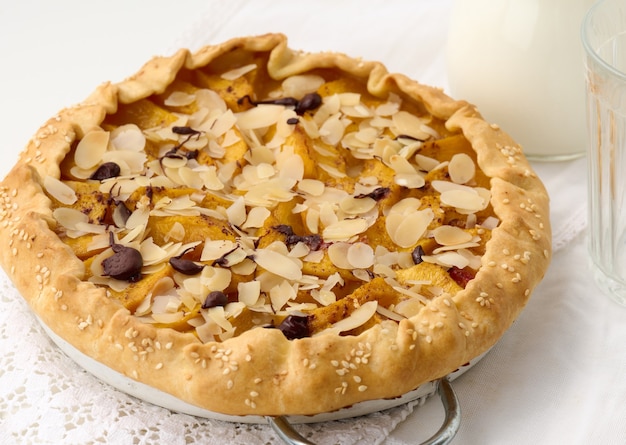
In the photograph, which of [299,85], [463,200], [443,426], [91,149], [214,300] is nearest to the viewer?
[443,426]

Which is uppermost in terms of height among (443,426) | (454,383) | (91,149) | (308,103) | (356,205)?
(91,149)

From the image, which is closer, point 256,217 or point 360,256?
point 360,256

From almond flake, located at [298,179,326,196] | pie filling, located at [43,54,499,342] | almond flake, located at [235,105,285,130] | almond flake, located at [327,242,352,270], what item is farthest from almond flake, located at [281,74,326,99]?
almond flake, located at [327,242,352,270]

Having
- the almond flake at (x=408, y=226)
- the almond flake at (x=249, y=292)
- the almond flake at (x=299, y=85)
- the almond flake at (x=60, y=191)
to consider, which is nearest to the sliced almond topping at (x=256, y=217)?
the almond flake at (x=249, y=292)

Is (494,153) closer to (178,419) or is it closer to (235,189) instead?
(235,189)

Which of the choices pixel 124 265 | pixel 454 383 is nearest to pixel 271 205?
pixel 124 265

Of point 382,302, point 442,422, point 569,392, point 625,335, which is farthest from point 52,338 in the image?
point 625,335

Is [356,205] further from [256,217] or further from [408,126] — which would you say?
[408,126]

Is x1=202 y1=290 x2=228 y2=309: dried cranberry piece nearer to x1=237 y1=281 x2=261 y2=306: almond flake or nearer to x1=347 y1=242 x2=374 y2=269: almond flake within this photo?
x1=237 y1=281 x2=261 y2=306: almond flake

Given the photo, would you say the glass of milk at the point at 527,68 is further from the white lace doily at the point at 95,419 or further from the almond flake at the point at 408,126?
the white lace doily at the point at 95,419
